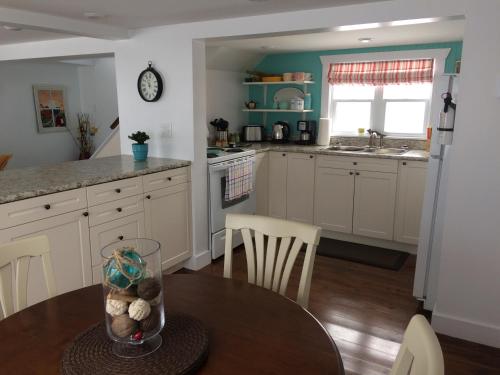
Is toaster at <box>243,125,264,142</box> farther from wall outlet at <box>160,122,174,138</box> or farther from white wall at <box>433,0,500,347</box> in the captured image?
white wall at <box>433,0,500,347</box>

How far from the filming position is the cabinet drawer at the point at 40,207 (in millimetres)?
2195

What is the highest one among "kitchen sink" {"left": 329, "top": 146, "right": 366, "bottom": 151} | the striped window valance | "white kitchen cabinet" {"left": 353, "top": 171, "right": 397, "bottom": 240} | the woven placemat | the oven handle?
the striped window valance

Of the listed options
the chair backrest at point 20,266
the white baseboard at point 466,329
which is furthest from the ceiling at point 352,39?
the chair backrest at point 20,266

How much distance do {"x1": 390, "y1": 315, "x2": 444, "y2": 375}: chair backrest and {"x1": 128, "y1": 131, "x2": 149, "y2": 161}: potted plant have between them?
284 centimetres

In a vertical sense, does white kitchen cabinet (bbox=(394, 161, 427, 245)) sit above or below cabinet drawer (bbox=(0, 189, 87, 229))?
below

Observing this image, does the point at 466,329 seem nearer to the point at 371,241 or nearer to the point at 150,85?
the point at 371,241

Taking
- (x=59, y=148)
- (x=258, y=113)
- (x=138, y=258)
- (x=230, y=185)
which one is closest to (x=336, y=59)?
(x=258, y=113)

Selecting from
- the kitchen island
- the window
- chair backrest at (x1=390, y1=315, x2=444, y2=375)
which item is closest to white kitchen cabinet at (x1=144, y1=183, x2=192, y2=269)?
the kitchen island

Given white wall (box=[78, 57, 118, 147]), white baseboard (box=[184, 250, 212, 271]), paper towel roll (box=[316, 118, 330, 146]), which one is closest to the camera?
white baseboard (box=[184, 250, 212, 271])

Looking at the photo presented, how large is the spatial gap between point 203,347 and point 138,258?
Answer: 1.03 ft

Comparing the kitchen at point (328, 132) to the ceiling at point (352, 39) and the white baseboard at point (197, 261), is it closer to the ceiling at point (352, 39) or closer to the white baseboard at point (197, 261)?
the ceiling at point (352, 39)

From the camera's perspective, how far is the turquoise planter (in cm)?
341

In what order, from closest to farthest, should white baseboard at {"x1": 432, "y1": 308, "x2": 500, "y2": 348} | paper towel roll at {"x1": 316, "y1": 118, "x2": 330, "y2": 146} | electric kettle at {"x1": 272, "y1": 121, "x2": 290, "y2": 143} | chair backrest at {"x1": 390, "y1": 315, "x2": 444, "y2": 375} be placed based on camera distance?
chair backrest at {"x1": 390, "y1": 315, "x2": 444, "y2": 375} → white baseboard at {"x1": 432, "y1": 308, "x2": 500, "y2": 348} → paper towel roll at {"x1": 316, "y1": 118, "x2": 330, "y2": 146} → electric kettle at {"x1": 272, "y1": 121, "x2": 290, "y2": 143}

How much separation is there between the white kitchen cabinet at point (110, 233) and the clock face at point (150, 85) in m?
1.06
